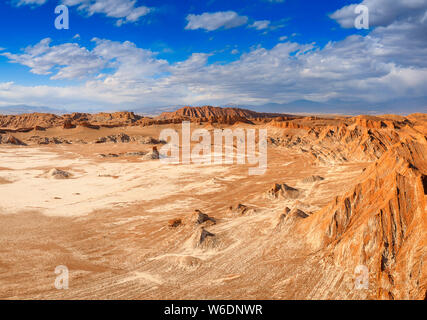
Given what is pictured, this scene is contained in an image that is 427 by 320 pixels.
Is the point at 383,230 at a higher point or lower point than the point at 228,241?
higher

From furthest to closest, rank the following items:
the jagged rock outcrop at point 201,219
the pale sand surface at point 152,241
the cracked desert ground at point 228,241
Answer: the jagged rock outcrop at point 201,219, the pale sand surface at point 152,241, the cracked desert ground at point 228,241

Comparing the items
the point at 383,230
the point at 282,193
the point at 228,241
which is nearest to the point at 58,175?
the point at 282,193

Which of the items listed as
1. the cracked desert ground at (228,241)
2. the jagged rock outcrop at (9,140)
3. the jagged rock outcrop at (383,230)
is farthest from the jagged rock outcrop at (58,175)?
the jagged rock outcrop at (9,140)

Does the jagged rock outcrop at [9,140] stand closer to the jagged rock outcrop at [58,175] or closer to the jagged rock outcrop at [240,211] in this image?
the jagged rock outcrop at [58,175]

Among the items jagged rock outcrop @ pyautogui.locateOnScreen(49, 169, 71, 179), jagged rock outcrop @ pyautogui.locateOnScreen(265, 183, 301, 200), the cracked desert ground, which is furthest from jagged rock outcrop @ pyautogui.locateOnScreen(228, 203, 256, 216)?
jagged rock outcrop @ pyautogui.locateOnScreen(49, 169, 71, 179)

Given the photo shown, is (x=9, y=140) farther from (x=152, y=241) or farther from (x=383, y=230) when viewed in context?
(x=383, y=230)

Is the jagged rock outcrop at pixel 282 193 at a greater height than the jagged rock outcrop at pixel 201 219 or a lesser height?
greater

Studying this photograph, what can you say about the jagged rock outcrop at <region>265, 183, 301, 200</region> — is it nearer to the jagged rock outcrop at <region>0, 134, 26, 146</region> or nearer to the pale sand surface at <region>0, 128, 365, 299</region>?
the pale sand surface at <region>0, 128, 365, 299</region>

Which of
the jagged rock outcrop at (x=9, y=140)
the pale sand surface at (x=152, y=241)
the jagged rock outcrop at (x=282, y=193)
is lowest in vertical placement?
the pale sand surface at (x=152, y=241)

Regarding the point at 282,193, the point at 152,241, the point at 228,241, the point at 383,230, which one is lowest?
the point at 152,241

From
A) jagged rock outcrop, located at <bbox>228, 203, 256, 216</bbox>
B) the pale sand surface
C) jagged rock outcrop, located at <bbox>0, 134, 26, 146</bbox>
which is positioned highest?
jagged rock outcrop, located at <bbox>0, 134, 26, 146</bbox>
